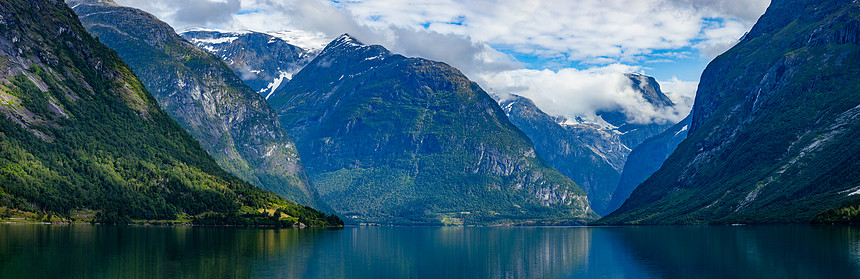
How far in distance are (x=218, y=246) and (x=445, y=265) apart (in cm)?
4668

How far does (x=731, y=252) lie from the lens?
439 ft

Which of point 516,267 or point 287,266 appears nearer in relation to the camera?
point 287,266

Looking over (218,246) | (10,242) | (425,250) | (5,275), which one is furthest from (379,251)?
(5,275)

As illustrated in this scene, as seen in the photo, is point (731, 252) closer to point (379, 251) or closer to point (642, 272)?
point (642, 272)

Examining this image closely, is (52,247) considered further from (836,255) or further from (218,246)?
(836,255)

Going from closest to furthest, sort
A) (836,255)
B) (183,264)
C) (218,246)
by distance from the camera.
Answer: (183,264)
(836,255)
(218,246)

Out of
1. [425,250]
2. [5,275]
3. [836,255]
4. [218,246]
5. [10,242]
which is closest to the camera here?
[5,275]

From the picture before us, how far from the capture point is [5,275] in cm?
8350

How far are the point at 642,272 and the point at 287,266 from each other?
47.5 meters

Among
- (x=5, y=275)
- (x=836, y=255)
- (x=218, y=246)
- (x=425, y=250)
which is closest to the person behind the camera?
(x=5, y=275)

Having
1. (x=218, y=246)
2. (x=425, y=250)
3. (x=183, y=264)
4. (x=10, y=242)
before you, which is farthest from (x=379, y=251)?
(x=10, y=242)

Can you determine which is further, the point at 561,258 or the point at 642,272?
the point at 561,258

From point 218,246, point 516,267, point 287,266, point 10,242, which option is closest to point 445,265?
point 516,267

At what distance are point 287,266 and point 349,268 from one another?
27.6ft
